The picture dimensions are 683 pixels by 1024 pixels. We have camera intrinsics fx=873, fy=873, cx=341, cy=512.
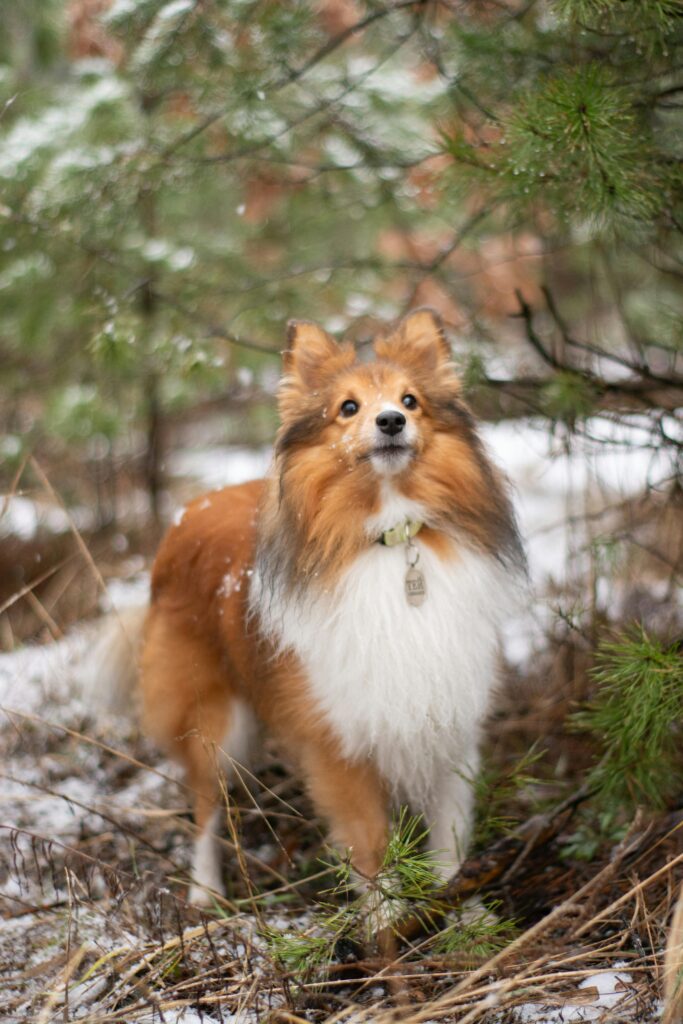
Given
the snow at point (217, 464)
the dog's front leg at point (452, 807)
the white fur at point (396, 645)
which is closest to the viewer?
the white fur at point (396, 645)

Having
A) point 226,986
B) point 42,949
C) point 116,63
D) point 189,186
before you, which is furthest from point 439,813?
point 116,63

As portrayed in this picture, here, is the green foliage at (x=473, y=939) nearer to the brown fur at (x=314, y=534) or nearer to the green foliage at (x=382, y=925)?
the green foliage at (x=382, y=925)

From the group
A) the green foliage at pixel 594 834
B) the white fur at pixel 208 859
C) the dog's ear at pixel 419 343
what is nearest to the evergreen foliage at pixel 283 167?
the dog's ear at pixel 419 343

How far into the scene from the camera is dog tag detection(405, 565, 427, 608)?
274 centimetres

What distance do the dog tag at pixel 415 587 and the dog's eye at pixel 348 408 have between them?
1.74 feet

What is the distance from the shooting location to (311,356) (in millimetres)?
3010

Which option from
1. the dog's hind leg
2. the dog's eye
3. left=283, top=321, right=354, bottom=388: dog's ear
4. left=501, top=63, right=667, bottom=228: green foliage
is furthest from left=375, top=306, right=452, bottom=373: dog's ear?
the dog's hind leg

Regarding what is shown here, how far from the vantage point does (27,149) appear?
15.7 feet

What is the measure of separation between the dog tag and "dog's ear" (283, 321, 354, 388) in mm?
731

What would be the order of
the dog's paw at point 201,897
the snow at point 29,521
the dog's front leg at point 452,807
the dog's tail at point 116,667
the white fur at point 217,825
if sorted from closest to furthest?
the dog's front leg at point 452,807
the dog's paw at point 201,897
the white fur at point 217,825
the dog's tail at point 116,667
the snow at point 29,521

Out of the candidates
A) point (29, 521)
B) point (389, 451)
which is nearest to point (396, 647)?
point (389, 451)

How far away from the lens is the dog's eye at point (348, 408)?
110 inches

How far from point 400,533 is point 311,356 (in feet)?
2.36

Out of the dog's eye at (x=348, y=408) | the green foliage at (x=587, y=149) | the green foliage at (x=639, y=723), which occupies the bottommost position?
the green foliage at (x=639, y=723)
